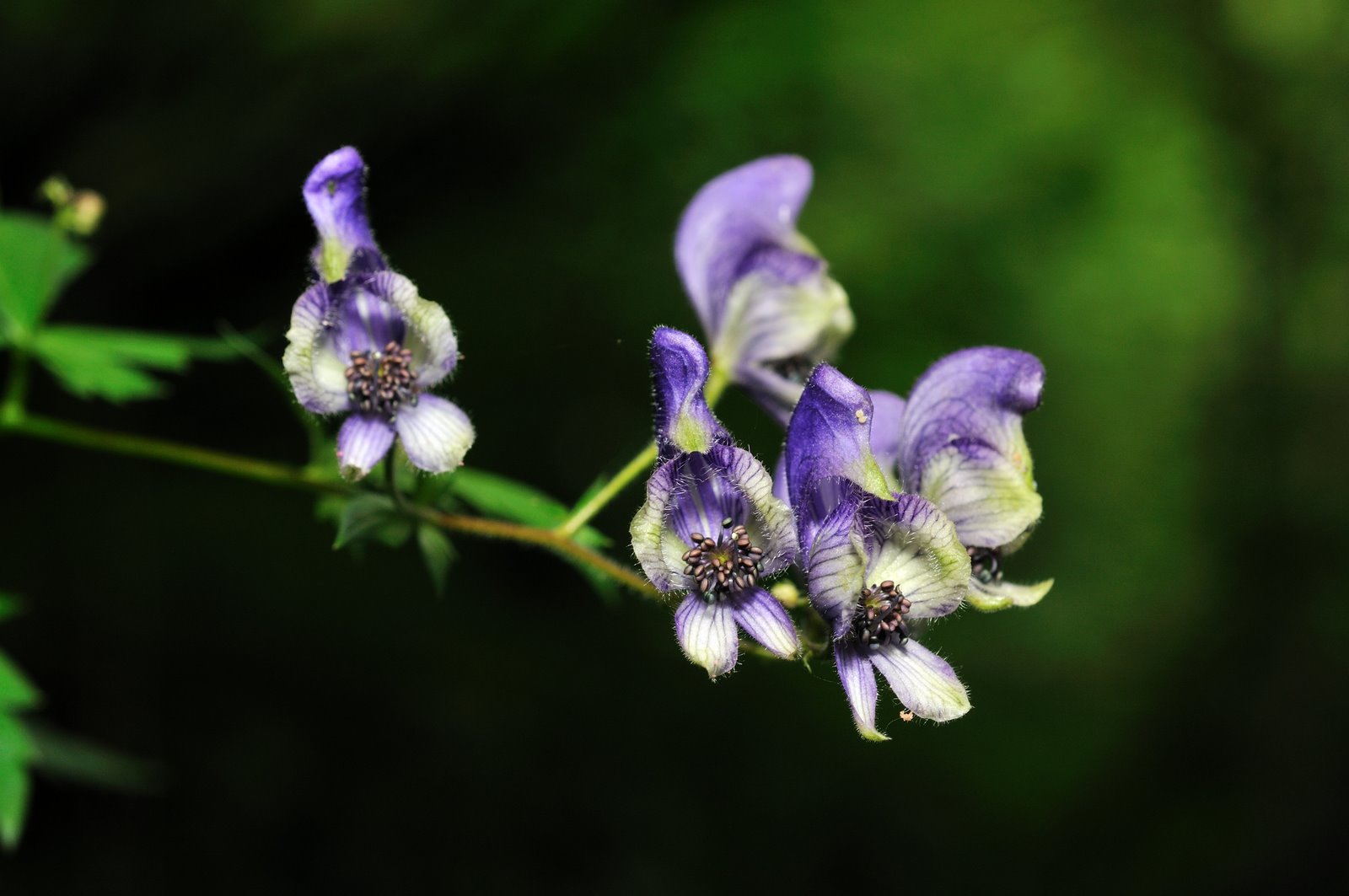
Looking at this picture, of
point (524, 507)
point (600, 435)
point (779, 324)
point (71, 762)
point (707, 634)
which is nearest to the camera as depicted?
point (707, 634)

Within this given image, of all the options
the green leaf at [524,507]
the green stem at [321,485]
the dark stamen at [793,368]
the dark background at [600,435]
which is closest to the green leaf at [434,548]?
the green stem at [321,485]

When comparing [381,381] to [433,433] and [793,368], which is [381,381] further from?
[793,368]

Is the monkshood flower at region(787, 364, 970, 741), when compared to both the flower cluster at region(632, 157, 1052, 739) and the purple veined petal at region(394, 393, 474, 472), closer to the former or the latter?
the flower cluster at region(632, 157, 1052, 739)

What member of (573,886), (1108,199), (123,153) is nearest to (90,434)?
(123,153)

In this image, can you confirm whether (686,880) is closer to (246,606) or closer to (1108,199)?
(246,606)

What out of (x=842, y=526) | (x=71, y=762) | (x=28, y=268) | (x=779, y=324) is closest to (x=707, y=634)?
(x=842, y=526)

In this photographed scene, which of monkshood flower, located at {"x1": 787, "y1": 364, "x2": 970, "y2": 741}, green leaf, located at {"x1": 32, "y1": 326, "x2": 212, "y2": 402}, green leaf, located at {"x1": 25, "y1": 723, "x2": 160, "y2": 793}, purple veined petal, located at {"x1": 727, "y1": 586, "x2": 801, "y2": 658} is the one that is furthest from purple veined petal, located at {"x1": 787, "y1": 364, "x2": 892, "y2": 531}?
green leaf, located at {"x1": 25, "y1": 723, "x2": 160, "y2": 793}
